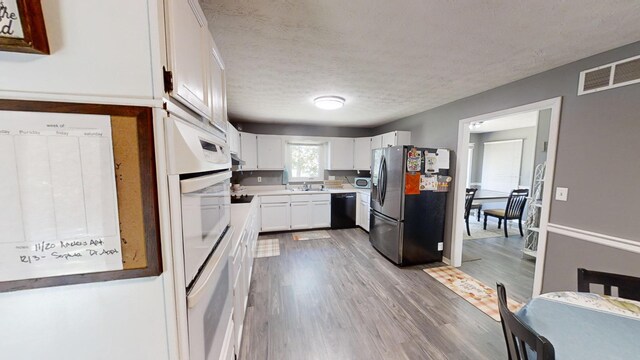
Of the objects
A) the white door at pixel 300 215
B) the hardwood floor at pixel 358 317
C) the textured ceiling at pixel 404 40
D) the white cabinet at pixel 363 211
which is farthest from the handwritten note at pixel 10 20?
the white cabinet at pixel 363 211

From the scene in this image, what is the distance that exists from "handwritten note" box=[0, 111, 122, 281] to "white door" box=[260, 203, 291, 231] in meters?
3.72

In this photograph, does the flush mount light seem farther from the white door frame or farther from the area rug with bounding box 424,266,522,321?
the area rug with bounding box 424,266,522,321

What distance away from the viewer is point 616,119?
167 centimetres

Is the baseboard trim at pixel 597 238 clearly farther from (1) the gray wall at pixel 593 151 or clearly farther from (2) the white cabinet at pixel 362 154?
(2) the white cabinet at pixel 362 154

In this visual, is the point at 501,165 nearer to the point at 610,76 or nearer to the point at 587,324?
the point at 610,76

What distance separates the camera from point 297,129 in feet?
16.0

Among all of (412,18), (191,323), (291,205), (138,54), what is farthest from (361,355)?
(291,205)

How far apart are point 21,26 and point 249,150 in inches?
158

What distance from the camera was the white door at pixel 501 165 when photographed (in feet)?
17.4

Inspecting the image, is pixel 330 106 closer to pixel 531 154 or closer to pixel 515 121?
pixel 515 121

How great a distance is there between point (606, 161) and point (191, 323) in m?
2.94

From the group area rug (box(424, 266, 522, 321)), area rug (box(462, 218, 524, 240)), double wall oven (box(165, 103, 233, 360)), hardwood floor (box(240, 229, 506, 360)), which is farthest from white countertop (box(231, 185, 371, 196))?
double wall oven (box(165, 103, 233, 360))

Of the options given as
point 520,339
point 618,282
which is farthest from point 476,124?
point 520,339

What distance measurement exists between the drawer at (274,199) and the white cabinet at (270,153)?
69cm
